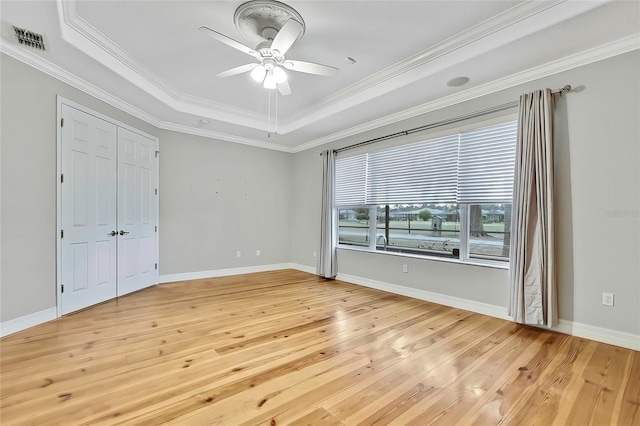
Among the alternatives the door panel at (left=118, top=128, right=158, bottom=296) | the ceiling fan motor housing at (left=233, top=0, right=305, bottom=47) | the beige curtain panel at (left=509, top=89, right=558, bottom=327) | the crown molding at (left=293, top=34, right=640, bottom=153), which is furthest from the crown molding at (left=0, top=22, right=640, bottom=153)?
the ceiling fan motor housing at (left=233, top=0, right=305, bottom=47)

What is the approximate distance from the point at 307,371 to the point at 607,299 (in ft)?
9.78

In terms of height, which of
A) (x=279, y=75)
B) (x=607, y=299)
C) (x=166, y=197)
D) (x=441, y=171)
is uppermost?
(x=279, y=75)

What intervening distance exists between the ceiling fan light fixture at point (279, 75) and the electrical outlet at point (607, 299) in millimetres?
3888

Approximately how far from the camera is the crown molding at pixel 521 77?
2.67 m

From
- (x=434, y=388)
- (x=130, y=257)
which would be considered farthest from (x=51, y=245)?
(x=434, y=388)

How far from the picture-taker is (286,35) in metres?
2.39

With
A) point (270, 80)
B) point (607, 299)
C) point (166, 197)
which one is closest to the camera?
point (607, 299)

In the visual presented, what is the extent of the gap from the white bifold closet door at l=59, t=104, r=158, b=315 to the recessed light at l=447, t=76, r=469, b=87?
4.66m

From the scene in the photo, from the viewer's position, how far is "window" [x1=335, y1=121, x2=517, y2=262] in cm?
353

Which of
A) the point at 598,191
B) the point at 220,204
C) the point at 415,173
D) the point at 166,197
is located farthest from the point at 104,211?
the point at 598,191

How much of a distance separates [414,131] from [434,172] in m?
0.73

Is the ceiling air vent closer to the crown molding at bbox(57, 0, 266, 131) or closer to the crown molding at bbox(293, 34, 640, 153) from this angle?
the crown molding at bbox(57, 0, 266, 131)

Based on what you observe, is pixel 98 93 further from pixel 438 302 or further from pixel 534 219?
pixel 534 219

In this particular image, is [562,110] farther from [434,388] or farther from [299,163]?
[299,163]
